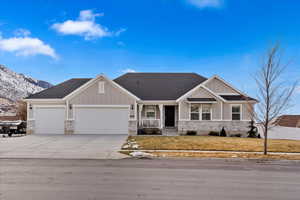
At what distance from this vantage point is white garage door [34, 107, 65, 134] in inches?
768

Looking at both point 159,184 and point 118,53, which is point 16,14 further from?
point 159,184

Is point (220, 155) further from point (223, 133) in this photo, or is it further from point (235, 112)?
point (235, 112)

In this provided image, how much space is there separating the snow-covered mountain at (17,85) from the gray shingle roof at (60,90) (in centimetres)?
→ 3656

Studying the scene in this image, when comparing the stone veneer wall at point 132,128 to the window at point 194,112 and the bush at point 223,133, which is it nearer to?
the window at point 194,112

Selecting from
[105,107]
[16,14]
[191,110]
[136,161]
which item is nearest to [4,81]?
[16,14]

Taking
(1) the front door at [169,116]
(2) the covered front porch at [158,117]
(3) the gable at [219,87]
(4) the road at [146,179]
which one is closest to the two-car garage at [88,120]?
(2) the covered front porch at [158,117]

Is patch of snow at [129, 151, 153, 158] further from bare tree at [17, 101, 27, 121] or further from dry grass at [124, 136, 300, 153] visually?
bare tree at [17, 101, 27, 121]

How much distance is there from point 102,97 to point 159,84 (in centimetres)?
697

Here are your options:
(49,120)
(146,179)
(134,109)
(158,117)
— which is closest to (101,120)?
(134,109)

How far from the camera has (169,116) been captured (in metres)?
22.4

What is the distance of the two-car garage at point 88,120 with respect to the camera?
19266 mm

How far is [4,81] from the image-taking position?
63.2 meters

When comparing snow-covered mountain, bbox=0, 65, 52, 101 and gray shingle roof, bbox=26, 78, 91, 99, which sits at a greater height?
snow-covered mountain, bbox=0, 65, 52, 101

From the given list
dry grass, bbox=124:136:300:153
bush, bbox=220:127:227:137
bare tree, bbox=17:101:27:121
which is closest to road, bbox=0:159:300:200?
dry grass, bbox=124:136:300:153
